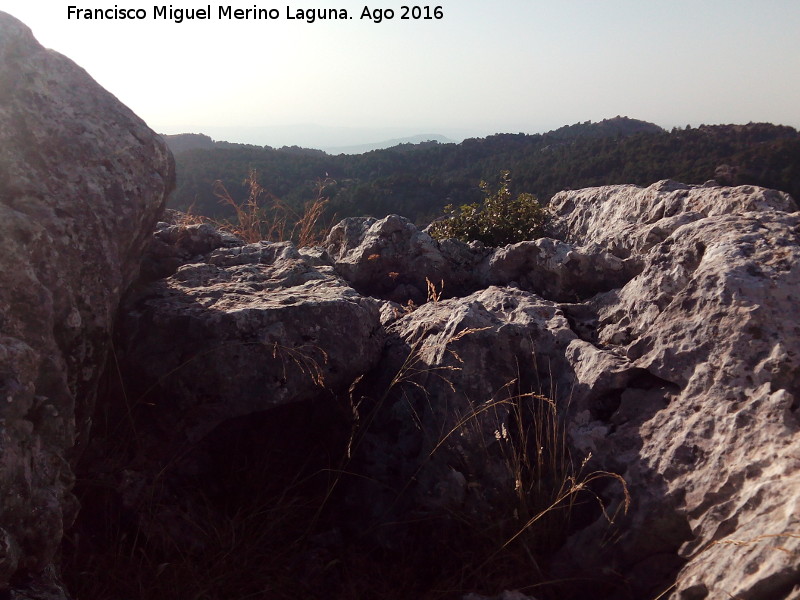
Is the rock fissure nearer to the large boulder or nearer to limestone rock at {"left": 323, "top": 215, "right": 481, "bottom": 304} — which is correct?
the large boulder

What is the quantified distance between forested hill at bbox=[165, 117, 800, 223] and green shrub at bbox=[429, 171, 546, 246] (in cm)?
1130

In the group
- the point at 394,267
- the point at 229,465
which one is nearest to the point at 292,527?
the point at 229,465

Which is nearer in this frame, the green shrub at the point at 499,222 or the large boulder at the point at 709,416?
the large boulder at the point at 709,416

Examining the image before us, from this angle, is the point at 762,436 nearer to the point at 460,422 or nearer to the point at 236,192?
the point at 460,422

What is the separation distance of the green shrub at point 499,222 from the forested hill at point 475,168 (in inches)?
445

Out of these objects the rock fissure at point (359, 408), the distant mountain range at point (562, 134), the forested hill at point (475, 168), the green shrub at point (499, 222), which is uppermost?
the distant mountain range at point (562, 134)

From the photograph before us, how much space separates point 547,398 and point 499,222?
12.1 feet

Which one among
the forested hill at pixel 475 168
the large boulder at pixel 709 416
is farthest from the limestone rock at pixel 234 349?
the forested hill at pixel 475 168

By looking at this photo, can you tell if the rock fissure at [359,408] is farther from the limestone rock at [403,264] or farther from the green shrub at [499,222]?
the green shrub at [499,222]

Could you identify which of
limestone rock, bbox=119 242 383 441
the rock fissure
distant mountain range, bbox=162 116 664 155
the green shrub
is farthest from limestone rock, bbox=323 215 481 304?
distant mountain range, bbox=162 116 664 155

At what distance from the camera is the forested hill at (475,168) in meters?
22.6

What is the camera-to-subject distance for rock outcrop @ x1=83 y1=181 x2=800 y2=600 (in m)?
2.74

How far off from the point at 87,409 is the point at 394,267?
3365 millimetres

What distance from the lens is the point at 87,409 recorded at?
2902 millimetres
